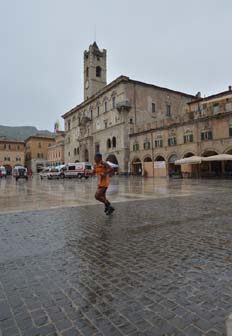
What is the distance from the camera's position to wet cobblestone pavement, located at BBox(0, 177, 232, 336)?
215cm

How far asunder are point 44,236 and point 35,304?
2.58m

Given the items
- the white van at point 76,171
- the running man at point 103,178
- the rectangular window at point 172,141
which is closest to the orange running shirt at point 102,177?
the running man at point 103,178

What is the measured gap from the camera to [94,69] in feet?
191

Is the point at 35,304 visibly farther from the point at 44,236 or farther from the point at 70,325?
the point at 44,236

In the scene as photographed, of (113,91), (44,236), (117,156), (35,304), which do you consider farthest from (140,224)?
(113,91)

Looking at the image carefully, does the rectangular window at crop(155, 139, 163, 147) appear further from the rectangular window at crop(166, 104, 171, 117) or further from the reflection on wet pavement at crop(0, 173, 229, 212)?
the reflection on wet pavement at crop(0, 173, 229, 212)

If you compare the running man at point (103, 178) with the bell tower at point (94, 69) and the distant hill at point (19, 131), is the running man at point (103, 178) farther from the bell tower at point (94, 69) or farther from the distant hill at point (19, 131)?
the distant hill at point (19, 131)

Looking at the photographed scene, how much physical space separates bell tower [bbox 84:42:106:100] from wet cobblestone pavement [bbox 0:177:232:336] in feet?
185

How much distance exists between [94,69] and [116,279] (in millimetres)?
61167

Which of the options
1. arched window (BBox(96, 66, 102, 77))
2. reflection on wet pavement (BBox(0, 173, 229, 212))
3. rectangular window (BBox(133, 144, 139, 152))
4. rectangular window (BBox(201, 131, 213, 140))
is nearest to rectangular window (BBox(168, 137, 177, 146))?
rectangular window (BBox(201, 131, 213, 140))

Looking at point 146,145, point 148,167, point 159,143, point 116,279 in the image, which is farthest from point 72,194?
point 146,145

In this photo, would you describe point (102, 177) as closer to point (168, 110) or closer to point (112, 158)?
point (112, 158)

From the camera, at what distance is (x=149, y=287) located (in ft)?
9.15

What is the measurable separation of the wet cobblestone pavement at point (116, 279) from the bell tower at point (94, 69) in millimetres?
56433
